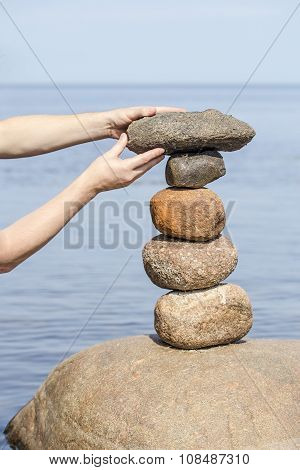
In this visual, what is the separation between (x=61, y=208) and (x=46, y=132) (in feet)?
4.74

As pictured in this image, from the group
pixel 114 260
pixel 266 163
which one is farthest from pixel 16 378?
pixel 266 163

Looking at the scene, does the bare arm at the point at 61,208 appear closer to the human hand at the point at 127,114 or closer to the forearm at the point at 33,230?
the forearm at the point at 33,230

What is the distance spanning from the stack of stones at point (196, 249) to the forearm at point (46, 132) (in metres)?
0.30

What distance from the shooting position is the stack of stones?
6809mm

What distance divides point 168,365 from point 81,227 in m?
8.74

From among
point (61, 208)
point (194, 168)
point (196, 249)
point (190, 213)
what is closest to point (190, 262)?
point (196, 249)

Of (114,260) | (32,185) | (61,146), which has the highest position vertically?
(61,146)

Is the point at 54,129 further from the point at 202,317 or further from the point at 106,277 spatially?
the point at 106,277

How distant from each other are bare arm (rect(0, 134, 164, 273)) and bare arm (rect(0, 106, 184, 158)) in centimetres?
105

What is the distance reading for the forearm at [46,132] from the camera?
6.71m

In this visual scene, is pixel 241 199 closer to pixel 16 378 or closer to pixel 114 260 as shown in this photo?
pixel 114 260

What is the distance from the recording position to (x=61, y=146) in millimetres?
6820

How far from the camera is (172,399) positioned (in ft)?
21.8

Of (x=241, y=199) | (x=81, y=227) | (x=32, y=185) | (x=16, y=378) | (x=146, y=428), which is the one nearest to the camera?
(x=146, y=428)
